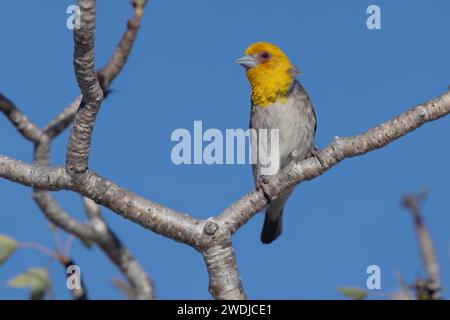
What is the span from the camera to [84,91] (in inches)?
188

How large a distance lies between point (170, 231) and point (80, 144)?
0.82 meters

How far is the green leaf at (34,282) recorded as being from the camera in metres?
5.09

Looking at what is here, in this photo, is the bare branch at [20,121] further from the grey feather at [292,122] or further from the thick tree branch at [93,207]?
the grey feather at [292,122]

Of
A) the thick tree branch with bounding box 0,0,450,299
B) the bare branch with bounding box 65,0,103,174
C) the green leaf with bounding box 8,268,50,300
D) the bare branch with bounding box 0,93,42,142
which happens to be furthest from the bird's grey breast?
the green leaf with bounding box 8,268,50,300

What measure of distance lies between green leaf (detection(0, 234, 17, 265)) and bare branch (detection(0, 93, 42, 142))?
6.88ft

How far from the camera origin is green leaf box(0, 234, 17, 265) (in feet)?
17.5

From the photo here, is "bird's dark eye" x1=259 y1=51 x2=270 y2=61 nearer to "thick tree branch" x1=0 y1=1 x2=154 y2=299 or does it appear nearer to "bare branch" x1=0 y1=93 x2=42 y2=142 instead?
"thick tree branch" x1=0 y1=1 x2=154 y2=299

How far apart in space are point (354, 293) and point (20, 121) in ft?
13.0

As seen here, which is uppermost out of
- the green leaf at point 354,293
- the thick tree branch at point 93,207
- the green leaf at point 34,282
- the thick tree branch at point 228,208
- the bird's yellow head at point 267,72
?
the bird's yellow head at point 267,72

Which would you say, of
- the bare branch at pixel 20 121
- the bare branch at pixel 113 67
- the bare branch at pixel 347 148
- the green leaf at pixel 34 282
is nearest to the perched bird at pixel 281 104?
the bare branch at pixel 113 67

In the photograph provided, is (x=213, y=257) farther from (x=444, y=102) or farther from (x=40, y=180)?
(x=444, y=102)

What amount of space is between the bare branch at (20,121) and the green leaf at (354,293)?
384cm
